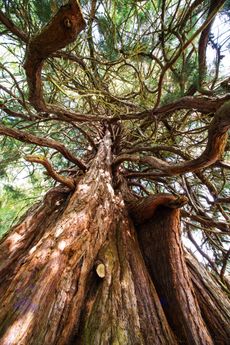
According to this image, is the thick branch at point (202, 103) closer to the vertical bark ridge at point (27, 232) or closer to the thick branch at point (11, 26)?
the thick branch at point (11, 26)

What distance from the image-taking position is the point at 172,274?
123 centimetres

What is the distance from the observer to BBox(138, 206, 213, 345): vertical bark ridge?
104 centimetres

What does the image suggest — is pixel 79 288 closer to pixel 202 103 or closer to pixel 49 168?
pixel 49 168

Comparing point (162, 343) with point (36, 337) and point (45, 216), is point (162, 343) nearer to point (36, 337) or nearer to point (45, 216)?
point (36, 337)

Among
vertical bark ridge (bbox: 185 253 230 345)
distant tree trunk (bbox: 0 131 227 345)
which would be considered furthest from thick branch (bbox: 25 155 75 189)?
vertical bark ridge (bbox: 185 253 230 345)

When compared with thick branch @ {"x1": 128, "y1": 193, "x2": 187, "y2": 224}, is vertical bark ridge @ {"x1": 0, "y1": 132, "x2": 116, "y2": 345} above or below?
below

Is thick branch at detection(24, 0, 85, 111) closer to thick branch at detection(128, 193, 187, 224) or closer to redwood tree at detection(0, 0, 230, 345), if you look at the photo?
redwood tree at detection(0, 0, 230, 345)

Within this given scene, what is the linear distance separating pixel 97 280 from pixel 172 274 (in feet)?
1.26

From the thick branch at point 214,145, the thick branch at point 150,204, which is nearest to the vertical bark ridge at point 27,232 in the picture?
the thick branch at point 150,204

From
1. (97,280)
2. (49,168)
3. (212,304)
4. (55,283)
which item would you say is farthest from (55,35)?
(212,304)

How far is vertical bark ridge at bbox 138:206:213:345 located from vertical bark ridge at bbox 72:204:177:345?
0.07 m

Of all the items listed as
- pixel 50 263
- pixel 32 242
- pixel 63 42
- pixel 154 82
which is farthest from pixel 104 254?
pixel 154 82

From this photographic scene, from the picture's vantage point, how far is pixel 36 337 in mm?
798

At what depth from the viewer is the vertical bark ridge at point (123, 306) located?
90 centimetres
